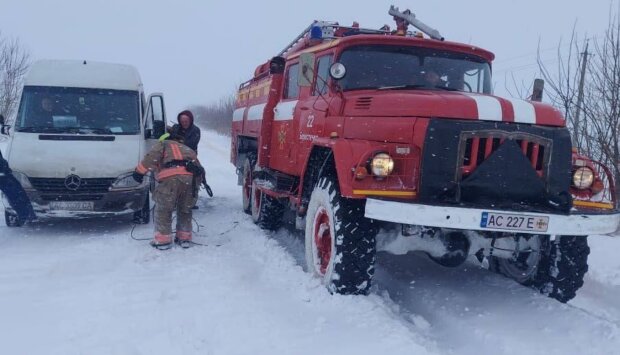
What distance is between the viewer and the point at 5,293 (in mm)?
4816

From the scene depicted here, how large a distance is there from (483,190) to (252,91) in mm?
5501

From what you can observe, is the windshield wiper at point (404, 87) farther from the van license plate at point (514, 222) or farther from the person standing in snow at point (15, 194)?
the person standing in snow at point (15, 194)

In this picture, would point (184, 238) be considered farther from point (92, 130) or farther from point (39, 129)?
point (39, 129)

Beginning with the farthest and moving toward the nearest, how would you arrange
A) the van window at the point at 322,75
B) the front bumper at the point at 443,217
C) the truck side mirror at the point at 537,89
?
1. the truck side mirror at the point at 537,89
2. the van window at the point at 322,75
3. the front bumper at the point at 443,217

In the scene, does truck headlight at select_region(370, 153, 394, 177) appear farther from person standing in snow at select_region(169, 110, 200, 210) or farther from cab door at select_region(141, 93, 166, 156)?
cab door at select_region(141, 93, 166, 156)

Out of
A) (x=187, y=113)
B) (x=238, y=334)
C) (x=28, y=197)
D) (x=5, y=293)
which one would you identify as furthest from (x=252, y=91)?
(x=238, y=334)

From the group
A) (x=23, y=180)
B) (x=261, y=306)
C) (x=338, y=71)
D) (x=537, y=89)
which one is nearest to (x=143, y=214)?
(x=23, y=180)

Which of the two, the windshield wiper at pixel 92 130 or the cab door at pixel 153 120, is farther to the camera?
the cab door at pixel 153 120

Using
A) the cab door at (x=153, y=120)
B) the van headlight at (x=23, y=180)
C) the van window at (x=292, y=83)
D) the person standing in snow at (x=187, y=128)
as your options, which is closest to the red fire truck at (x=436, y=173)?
the van window at (x=292, y=83)

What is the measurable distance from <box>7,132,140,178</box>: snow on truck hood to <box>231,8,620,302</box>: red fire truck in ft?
9.62

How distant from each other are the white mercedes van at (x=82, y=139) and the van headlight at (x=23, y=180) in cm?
1

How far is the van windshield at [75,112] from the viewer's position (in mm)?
7746

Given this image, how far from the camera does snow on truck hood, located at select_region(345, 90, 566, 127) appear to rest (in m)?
4.33

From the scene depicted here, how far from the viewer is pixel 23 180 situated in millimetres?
7000
